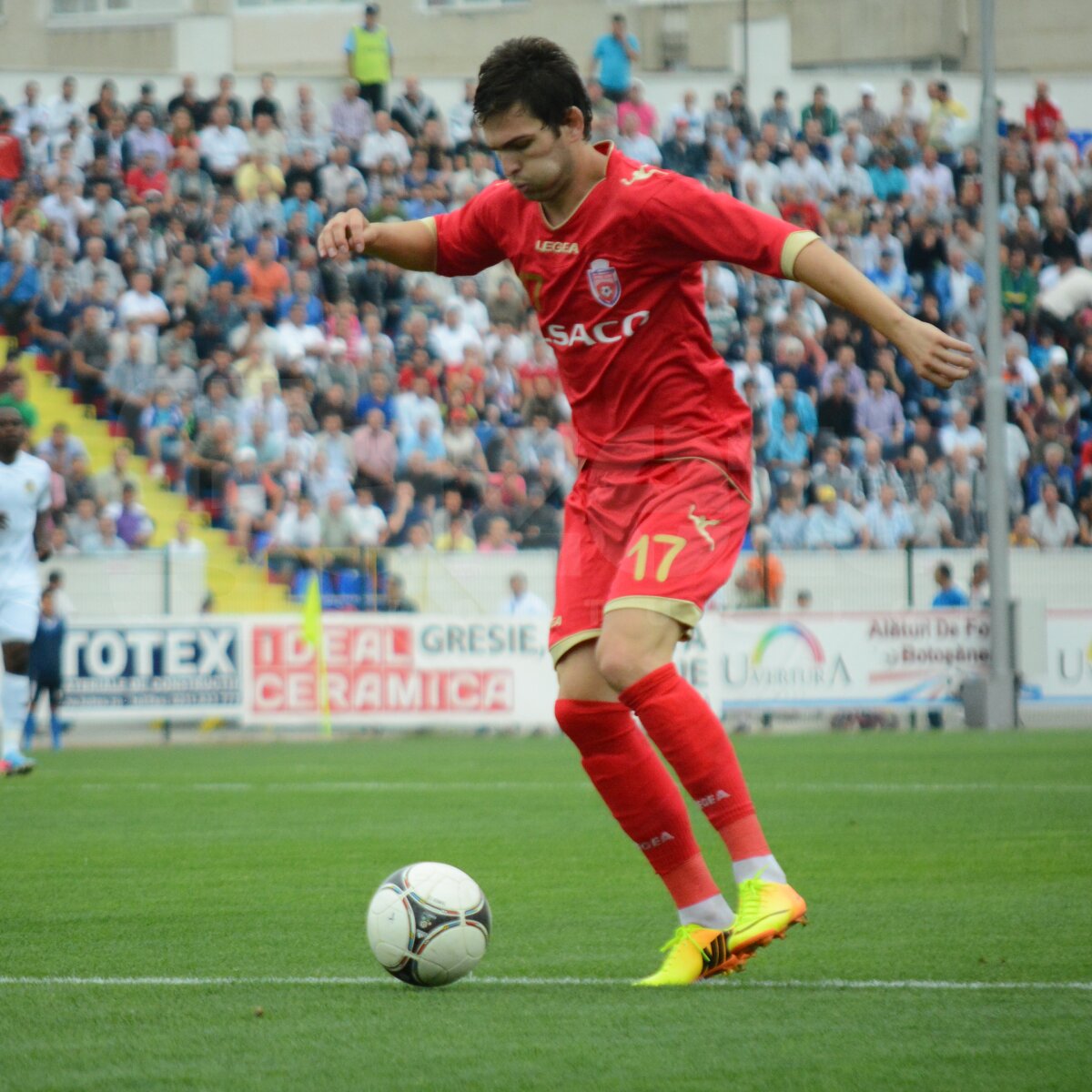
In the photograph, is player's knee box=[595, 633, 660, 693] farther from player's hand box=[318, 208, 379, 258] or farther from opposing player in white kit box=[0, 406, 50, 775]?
opposing player in white kit box=[0, 406, 50, 775]

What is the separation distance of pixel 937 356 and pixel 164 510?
16060 mm

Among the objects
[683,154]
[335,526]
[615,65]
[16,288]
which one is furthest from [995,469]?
[16,288]

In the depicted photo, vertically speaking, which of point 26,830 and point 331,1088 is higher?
point 331,1088

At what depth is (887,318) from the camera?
501 centimetres

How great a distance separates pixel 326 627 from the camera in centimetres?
1872

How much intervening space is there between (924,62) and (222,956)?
105 ft

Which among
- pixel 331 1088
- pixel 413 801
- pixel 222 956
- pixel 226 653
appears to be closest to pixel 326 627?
pixel 226 653

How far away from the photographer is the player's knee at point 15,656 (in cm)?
1348

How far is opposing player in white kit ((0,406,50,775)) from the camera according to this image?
43.8 feet

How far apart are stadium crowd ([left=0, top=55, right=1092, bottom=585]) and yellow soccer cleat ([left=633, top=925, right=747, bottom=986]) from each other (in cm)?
1436

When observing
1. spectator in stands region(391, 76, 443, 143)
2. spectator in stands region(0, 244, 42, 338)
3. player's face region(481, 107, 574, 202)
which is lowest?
player's face region(481, 107, 574, 202)

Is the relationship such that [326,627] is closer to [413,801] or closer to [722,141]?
[413,801]

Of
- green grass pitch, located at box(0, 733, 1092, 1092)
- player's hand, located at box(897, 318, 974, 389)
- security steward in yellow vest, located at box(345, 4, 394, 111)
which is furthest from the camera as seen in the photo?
security steward in yellow vest, located at box(345, 4, 394, 111)

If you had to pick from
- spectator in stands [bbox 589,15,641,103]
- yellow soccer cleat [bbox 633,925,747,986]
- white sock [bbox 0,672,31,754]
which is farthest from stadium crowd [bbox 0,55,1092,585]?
yellow soccer cleat [bbox 633,925,747,986]
